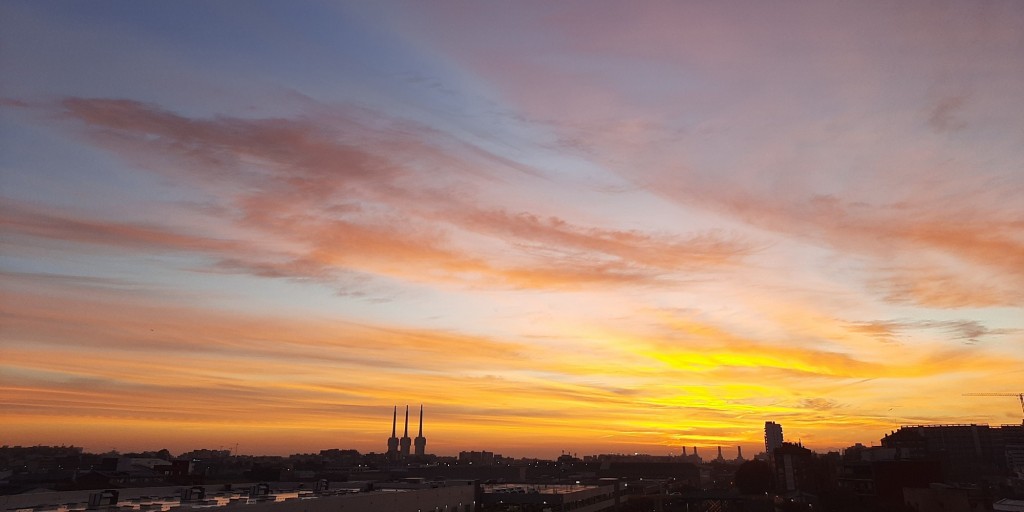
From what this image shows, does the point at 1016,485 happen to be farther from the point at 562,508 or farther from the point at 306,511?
the point at 306,511

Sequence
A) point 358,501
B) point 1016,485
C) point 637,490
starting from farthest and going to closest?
point 637,490 < point 1016,485 < point 358,501

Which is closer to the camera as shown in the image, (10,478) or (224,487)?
(224,487)

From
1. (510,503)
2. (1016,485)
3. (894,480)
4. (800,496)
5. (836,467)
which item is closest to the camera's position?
(510,503)

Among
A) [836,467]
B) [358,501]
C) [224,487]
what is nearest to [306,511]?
[358,501]

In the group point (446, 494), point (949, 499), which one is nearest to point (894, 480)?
point (949, 499)

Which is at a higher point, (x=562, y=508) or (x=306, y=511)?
(x=306, y=511)

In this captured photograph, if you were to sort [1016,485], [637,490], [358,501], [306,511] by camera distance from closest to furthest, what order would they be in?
1. [306,511]
2. [358,501]
3. [1016,485]
4. [637,490]

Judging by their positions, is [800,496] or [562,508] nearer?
[562,508]

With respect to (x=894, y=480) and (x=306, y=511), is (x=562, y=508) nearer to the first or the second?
(x=306, y=511)

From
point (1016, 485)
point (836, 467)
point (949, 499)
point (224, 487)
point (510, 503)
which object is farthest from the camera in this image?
point (836, 467)
